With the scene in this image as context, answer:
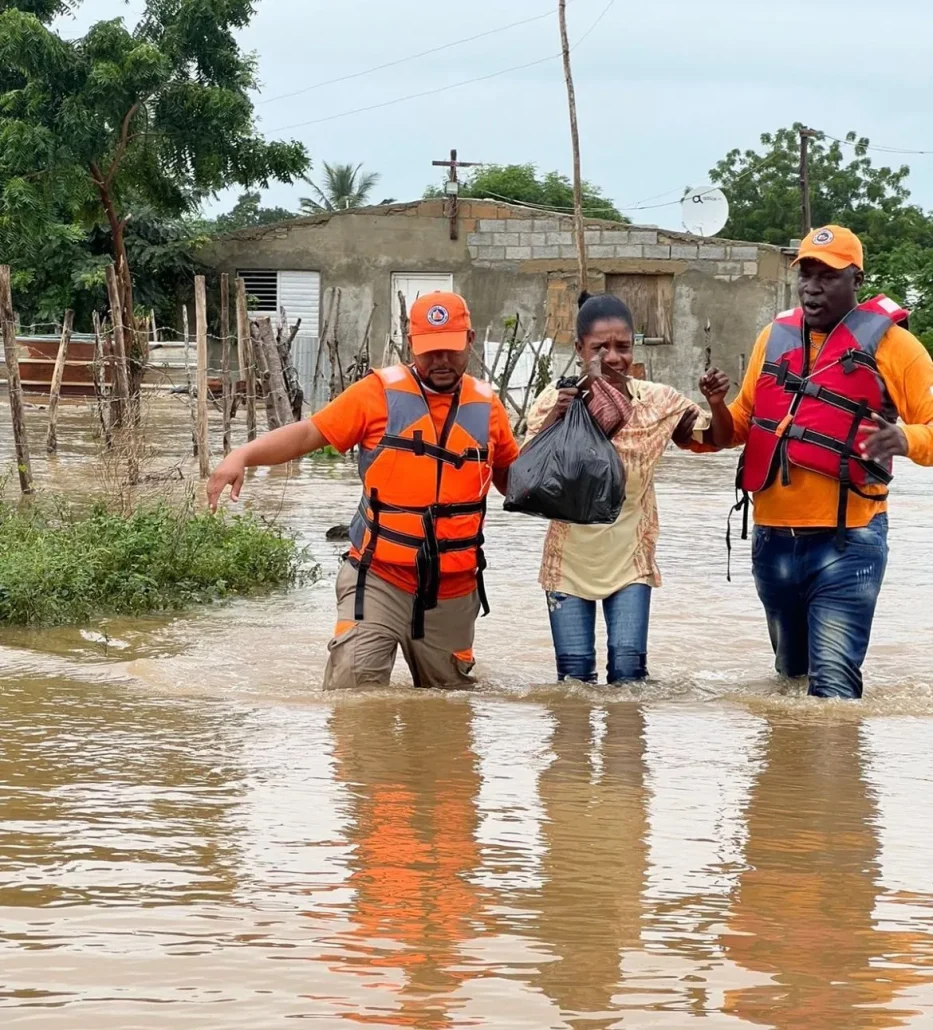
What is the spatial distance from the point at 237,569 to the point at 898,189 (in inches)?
1913

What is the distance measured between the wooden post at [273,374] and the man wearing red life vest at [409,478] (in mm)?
14233

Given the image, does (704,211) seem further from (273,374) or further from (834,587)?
(834,587)

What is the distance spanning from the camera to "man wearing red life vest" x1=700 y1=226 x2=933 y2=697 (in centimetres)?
561

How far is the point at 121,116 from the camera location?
86.1 ft

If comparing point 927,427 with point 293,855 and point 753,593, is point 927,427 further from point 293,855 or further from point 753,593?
point 753,593

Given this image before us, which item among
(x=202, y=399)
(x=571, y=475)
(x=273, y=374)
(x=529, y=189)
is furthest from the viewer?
(x=529, y=189)

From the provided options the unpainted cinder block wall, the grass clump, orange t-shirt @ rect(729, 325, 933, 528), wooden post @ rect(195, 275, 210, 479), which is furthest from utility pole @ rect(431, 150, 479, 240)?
orange t-shirt @ rect(729, 325, 933, 528)

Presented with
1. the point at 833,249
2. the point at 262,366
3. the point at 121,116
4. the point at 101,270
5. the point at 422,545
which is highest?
the point at 121,116

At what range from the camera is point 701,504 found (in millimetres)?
15320

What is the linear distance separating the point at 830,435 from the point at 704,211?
24.5m

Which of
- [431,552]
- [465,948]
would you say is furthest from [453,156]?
[465,948]

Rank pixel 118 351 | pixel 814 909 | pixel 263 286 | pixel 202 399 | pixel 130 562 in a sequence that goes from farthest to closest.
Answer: pixel 263 286, pixel 118 351, pixel 202 399, pixel 130 562, pixel 814 909

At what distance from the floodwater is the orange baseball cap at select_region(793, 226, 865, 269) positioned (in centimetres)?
149

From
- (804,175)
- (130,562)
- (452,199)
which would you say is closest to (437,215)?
(452,199)
